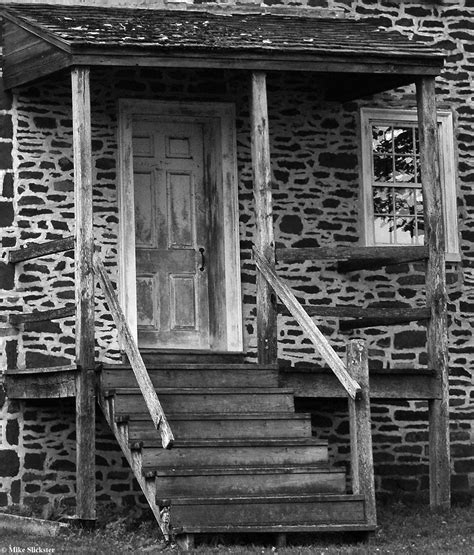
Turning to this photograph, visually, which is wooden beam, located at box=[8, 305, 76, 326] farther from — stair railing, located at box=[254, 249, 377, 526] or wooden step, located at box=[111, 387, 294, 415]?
stair railing, located at box=[254, 249, 377, 526]

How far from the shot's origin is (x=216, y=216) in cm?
1641

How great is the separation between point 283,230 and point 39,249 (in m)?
2.82

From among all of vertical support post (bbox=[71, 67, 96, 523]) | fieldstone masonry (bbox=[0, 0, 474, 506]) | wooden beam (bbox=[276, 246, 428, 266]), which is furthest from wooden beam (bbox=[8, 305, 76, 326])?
wooden beam (bbox=[276, 246, 428, 266])

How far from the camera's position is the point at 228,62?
1483cm

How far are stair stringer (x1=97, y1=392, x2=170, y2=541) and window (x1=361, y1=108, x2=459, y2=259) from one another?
13.8 ft

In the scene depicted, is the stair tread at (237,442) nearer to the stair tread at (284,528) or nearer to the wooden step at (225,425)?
the wooden step at (225,425)

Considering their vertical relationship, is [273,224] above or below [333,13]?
below

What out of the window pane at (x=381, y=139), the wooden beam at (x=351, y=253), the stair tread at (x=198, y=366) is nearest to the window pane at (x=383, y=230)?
the window pane at (x=381, y=139)

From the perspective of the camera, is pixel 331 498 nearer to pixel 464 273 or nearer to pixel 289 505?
pixel 289 505

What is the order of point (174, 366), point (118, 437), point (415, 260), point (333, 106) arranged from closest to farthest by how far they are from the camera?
point (118, 437) → point (174, 366) → point (415, 260) → point (333, 106)

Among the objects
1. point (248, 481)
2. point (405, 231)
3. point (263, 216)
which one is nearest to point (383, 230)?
point (405, 231)

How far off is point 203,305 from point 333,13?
11.5 ft

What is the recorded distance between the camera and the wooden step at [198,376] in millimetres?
14250

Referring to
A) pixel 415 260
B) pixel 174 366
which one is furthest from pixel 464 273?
pixel 174 366
